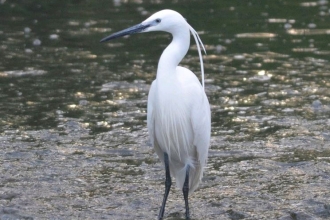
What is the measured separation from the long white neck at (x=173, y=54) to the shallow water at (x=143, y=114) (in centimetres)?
124

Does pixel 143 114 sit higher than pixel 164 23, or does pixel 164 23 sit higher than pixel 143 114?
pixel 164 23

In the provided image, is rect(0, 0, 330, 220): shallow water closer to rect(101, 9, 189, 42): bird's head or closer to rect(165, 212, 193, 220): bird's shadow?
rect(165, 212, 193, 220): bird's shadow

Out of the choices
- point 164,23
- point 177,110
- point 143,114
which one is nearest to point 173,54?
point 164,23

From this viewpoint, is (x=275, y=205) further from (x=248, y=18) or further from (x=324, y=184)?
(x=248, y=18)

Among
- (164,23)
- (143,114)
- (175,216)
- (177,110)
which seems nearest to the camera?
(164,23)

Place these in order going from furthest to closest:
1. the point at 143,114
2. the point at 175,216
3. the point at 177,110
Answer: the point at 143,114 < the point at 175,216 < the point at 177,110

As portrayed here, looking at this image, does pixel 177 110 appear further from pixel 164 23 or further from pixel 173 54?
pixel 164 23

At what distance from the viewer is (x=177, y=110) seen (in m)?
6.28

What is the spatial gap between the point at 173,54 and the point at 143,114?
314cm

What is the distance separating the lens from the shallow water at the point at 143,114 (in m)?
6.84

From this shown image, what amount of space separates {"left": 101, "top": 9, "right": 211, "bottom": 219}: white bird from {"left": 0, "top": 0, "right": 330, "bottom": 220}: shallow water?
0.37 meters

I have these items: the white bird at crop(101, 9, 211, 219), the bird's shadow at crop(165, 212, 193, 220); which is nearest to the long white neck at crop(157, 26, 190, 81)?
the white bird at crop(101, 9, 211, 219)

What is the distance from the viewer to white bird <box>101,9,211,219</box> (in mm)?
6070

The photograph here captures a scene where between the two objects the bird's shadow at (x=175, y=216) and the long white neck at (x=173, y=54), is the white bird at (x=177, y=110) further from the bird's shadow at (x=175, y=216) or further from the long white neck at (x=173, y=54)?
the bird's shadow at (x=175, y=216)
